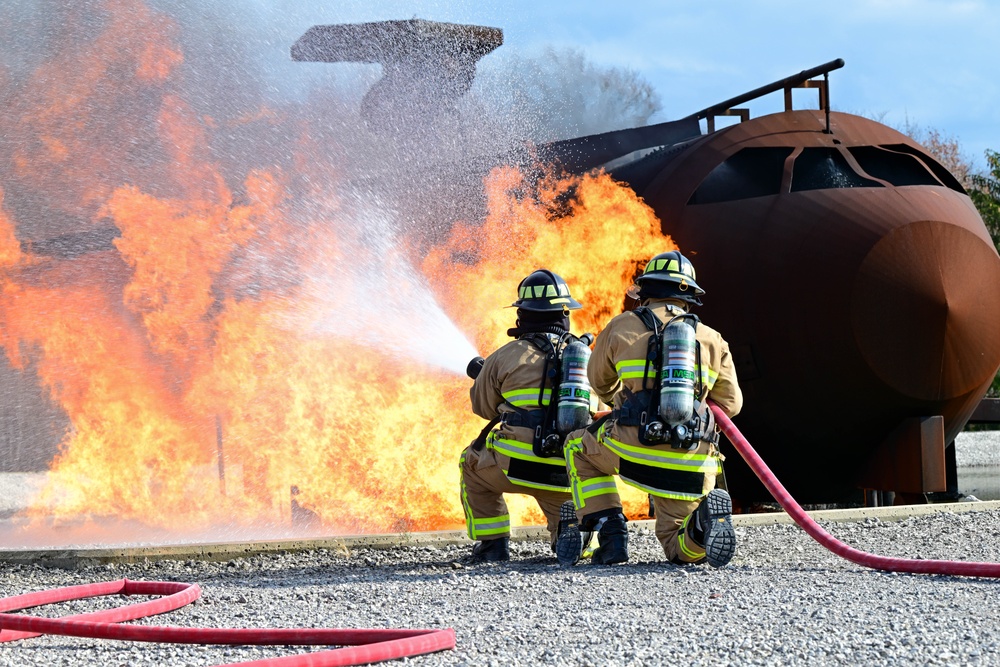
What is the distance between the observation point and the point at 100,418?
10.5 m

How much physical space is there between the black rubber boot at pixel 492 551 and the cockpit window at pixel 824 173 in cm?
365

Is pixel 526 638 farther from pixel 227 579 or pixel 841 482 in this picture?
pixel 841 482

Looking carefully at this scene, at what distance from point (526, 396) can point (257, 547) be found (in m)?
1.95

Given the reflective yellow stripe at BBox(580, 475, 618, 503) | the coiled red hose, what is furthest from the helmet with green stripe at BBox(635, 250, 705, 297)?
the reflective yellow stripe at BBox(580, 475, 618, 503)

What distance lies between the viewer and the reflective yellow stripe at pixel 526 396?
7105mm

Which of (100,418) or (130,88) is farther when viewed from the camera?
(130,88)

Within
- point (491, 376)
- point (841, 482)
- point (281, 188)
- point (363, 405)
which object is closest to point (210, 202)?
point (281, 188)

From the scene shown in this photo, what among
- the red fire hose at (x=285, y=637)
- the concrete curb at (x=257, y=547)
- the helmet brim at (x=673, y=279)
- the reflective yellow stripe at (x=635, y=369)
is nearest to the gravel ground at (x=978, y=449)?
the concrete curb at (x=257, y=547)

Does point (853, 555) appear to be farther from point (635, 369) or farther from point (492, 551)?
point (492, 551)

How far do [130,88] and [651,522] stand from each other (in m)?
6.78

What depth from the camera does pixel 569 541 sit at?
6.84m

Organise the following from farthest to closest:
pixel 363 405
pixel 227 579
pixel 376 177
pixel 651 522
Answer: pixel 376 177
pixel 363 405
pixel 651 522
pixel 227 579

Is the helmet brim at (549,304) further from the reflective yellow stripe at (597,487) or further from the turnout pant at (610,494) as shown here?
the reflective yellow stripe at (597,487)

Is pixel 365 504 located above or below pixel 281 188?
below
